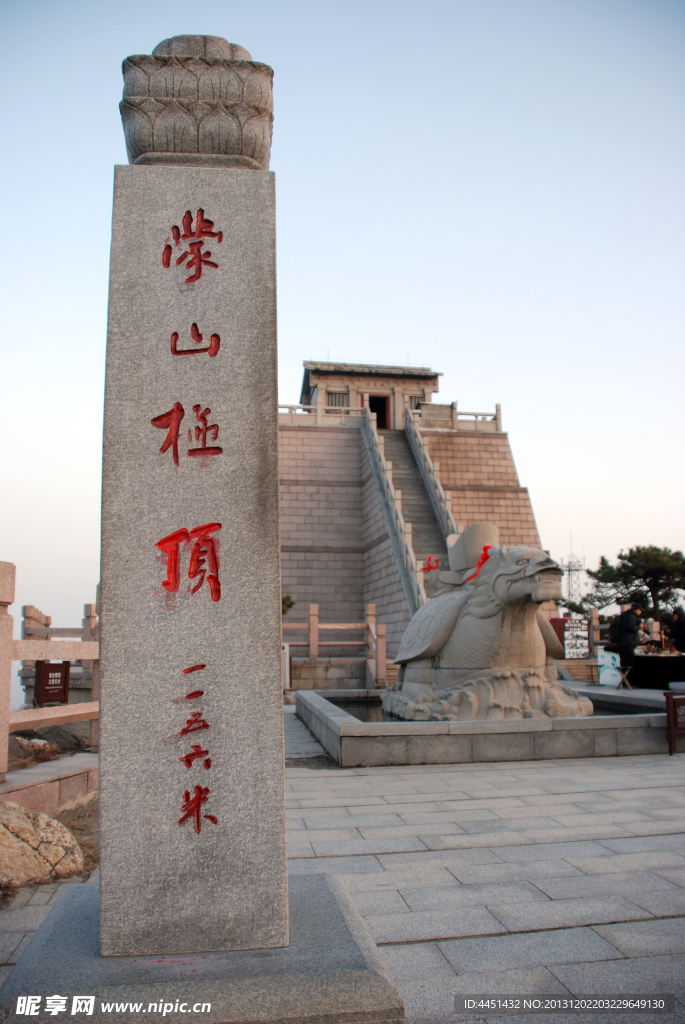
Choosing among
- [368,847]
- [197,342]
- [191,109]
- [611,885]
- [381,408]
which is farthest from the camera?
[381,408]

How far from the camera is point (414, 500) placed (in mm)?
18172

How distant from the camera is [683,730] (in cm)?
555

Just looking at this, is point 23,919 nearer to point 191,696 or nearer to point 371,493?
point 191,696

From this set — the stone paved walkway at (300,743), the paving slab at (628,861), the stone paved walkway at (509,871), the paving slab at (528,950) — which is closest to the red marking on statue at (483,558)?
the stone paved walkway at (509,871)

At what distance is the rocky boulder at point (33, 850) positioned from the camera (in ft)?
9.31

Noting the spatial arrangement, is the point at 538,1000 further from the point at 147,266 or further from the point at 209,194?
the point at 209,194

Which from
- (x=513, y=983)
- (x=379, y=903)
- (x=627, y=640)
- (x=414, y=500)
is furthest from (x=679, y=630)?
(x=414, y=500)

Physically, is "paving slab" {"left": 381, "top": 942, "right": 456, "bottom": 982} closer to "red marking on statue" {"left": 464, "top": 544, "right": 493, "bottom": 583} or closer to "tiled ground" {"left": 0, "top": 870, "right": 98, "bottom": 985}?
"tiled ground" {"left": 0, "top": 870, "right": 98, "bottom": 985}

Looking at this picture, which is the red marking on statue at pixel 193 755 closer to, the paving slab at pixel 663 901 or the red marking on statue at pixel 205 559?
the red marking on statue at pixel 205 559

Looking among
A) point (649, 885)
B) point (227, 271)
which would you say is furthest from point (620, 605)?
point (227, 271)

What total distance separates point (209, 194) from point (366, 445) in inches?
724

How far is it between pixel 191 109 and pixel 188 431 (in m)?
1.04

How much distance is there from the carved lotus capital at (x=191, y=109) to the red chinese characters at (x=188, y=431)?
822mm

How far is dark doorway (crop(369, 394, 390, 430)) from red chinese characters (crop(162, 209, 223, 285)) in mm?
23481
